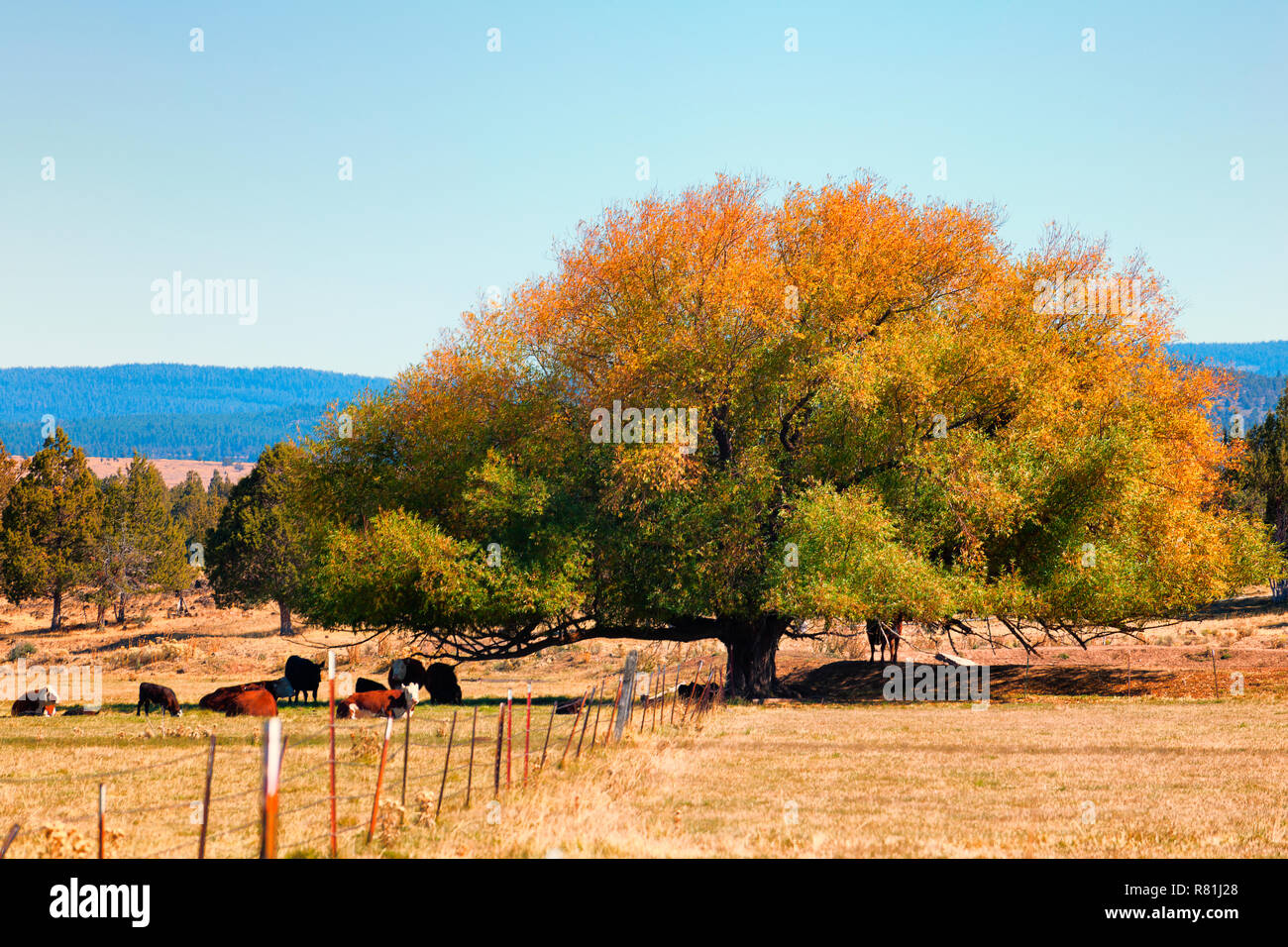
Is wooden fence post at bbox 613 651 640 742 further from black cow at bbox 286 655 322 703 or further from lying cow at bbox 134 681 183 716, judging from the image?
black cow at bbox 286 655 322 703

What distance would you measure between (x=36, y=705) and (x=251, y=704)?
19.9 ft

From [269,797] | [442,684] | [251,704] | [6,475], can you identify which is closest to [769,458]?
[442,684]

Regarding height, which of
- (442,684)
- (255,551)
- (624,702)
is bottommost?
(442,684)

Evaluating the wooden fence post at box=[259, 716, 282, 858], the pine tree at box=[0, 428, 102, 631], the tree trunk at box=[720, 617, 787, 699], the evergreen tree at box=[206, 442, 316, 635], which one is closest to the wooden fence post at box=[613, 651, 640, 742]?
the wooden fence post at box=[259, 716, 282, 858]

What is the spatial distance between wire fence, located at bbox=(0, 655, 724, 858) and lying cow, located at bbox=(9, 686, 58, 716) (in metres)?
9.74

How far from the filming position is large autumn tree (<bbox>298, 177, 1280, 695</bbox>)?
33.2m

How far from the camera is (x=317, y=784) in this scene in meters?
18.3

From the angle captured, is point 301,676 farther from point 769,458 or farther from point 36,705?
point 769,458

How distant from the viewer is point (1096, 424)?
36.2 meters

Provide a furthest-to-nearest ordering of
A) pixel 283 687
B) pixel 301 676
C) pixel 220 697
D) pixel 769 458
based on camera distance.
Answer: pixel 301 676, pixel 283 687, pixel 769 458, pixel 220 697

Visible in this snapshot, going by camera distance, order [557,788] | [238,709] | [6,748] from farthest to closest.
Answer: [238,709] < [6,748] < [557,788]
